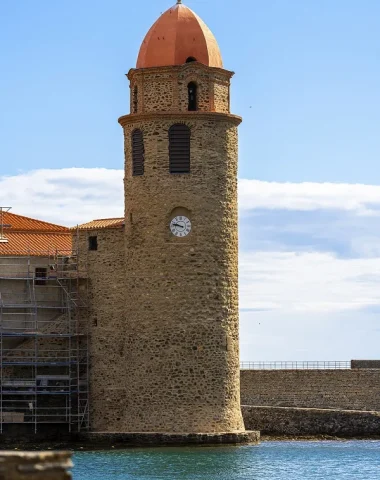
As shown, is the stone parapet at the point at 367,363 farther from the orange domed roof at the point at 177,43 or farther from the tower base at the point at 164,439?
the orange domed roof at the point at 177,43

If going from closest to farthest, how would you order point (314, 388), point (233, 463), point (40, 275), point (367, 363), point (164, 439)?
point (233, 463) → point (164, 439) → point (40, 275) → point (314, 388) → point (367, 363)

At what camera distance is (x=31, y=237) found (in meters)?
38.8

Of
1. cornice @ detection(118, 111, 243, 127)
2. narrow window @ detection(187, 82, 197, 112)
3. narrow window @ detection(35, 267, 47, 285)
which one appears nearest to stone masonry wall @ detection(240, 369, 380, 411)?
narrow window @ detection(35, 267, 47, 285)

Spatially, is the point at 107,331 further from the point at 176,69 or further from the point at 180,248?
the point at 176,69

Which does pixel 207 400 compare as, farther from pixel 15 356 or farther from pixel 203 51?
pixel 203 51

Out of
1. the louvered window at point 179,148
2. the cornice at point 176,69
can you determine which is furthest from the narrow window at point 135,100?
the louvered window at point 179,148

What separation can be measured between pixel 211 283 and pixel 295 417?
20.8 feet

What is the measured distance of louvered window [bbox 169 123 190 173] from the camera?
35031 mm

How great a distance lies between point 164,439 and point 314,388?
329 inches

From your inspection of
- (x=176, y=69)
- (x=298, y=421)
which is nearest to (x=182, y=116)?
(x=176, y=69)

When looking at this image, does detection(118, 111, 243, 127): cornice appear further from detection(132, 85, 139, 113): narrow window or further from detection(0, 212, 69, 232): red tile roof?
detection(0, 212, 69, 232): red tile roof

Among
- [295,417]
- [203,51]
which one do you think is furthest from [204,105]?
[295,417]

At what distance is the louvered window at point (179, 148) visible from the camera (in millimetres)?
35031

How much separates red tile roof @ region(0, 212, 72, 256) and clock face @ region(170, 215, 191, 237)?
4.71 meters
